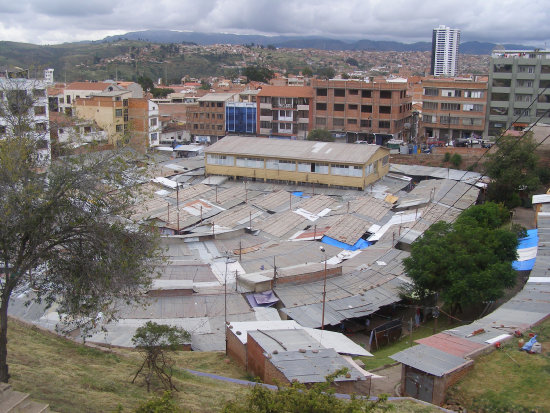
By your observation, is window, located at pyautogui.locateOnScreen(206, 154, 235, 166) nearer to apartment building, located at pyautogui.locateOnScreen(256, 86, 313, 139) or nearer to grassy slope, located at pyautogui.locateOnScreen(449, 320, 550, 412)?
apartment building, located at pyautogui.locateOnScreen(256, 86, 313, 139)

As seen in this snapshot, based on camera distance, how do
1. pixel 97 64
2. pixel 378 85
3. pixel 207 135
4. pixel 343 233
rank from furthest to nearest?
pixel 97 64 < pixel 207 135 < pixel 378 85 < pixel 343 233

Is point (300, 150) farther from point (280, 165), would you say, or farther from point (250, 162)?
point (250, 162)

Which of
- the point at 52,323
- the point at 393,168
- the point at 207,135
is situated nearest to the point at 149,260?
the point at 52,323

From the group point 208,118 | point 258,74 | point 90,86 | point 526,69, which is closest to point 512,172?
point 526,69

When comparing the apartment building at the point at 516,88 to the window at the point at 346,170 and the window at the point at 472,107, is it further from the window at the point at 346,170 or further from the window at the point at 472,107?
the window at the point at 346,170

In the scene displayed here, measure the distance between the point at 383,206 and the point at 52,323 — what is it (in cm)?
1861

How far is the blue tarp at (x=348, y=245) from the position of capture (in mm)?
23844

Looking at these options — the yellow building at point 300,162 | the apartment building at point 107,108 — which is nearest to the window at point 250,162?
the yellow building at point 300,162

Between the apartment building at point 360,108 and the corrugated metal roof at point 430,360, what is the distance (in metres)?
35.1

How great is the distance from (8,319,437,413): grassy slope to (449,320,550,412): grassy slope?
1.12m

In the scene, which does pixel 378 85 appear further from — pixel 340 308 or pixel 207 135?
pixel 340 308

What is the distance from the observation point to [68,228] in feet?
29.2

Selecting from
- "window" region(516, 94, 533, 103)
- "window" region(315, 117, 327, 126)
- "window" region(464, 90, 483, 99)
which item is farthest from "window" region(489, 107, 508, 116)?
"window" region(315, 117, 327, 126)

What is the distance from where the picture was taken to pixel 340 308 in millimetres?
17031
